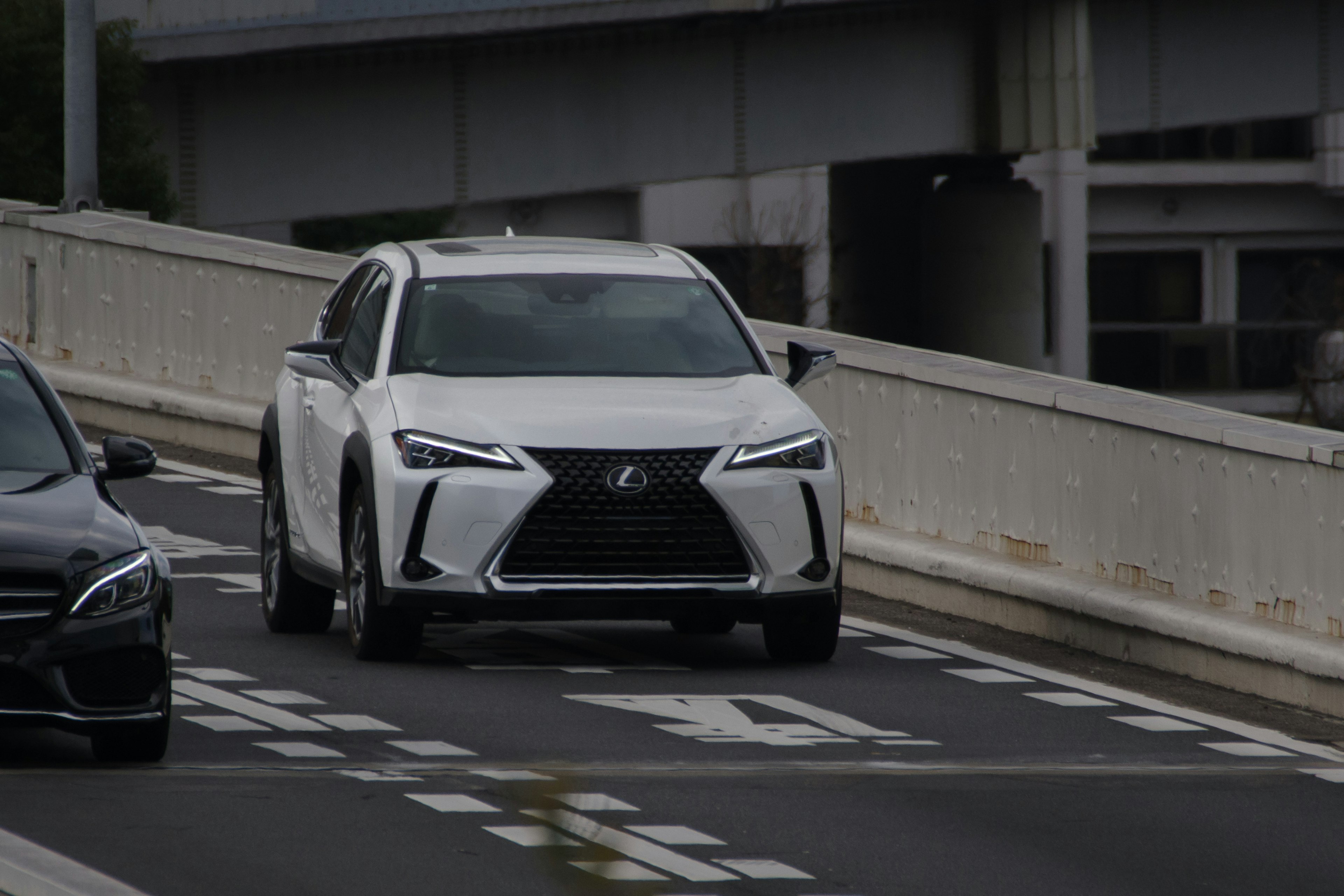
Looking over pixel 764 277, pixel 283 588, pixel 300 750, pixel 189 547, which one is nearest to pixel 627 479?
pixel 300 750

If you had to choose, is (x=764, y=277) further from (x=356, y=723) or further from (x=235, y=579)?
(x=356, y=723)

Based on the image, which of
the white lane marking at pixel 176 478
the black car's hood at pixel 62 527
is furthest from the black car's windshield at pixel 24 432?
the white lane marking at pixel 176 478

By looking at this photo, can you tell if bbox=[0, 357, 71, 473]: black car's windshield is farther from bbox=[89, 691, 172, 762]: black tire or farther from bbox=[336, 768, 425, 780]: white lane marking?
bbox=[336, 768, 425, 780]: white lane marking

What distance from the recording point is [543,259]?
42.8 ft

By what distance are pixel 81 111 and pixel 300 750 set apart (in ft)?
52.7

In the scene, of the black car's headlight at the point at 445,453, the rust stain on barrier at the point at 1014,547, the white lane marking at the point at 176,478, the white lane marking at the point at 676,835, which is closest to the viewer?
the white lane marking at the point at 676,835

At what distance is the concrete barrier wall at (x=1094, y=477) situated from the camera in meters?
12.1

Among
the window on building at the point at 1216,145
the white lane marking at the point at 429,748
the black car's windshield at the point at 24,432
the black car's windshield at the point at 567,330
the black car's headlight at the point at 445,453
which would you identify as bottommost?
the white lane marking at the point at 429,748

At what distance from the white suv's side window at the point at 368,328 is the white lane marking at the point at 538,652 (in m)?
1.27

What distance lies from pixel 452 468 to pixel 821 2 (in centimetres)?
2621

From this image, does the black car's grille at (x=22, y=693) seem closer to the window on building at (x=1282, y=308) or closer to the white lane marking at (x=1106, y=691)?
the white lane marking at (x=1106, y=691)

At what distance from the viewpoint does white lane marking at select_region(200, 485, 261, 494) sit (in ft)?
63.7

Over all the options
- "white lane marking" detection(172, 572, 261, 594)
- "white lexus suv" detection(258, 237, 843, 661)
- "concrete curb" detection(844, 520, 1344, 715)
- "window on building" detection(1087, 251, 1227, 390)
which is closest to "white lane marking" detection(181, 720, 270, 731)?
"white lexus suv" detection(258, 237, 843, 661)

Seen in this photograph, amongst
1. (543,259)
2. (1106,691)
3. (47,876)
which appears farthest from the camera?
(543,259)
